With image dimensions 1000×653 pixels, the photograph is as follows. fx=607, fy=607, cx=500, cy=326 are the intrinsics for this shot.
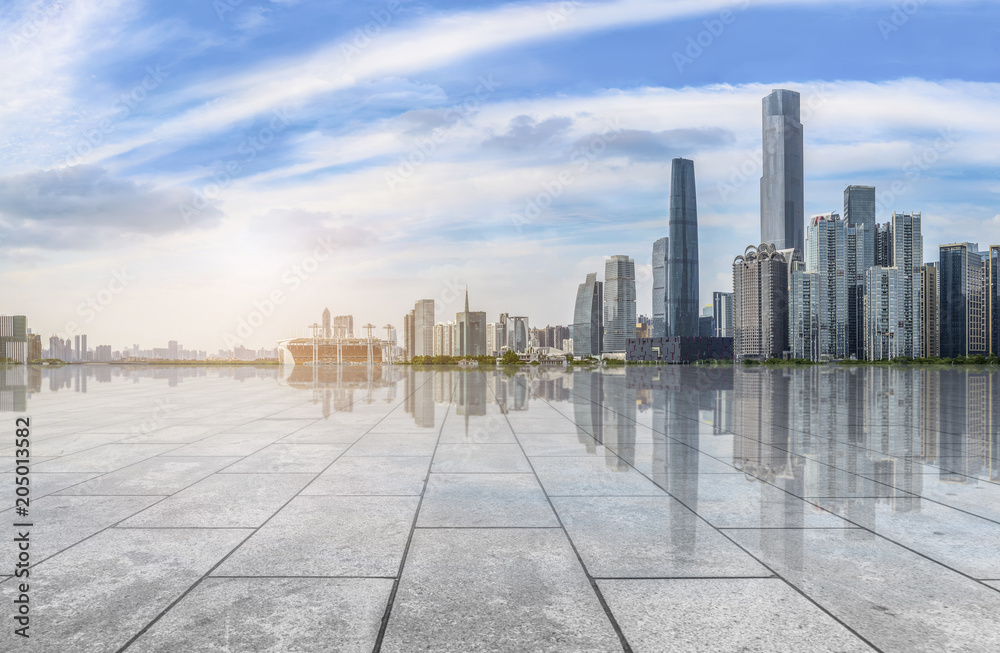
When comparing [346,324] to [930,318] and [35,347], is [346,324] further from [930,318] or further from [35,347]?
[930,318]

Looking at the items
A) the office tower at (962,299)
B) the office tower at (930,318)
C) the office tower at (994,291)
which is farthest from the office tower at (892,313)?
the office tower at (994,291)

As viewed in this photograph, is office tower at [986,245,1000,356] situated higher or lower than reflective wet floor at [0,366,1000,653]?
higher

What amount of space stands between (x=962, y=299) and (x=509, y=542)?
9058 inches

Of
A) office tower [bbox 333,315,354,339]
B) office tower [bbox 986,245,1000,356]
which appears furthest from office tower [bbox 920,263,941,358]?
office tower [bbox 333,315,354,339]

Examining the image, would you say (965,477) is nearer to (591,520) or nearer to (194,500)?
(591,520)

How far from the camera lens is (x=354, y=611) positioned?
402 centimetres

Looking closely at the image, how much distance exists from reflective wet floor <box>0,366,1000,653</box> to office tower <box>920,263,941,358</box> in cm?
21067

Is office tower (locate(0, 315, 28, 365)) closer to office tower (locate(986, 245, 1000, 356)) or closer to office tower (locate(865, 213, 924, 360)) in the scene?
office tower (locate(865, 213, 924, 360))

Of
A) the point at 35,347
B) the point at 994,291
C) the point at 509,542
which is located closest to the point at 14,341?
the point at 35,347

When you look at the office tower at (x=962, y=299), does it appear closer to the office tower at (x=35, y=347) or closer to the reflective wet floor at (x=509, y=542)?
the reflective wet floor at (x=509, y=542)

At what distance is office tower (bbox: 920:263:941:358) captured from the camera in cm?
18475

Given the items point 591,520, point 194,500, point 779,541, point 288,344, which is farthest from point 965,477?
point 288,344

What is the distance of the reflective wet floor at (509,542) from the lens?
149 inches

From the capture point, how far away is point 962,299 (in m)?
Result: 186
